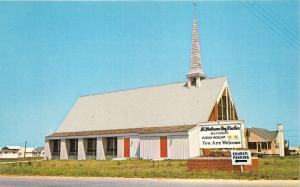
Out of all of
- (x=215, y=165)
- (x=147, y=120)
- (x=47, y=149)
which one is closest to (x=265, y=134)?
(x=147, y=120)

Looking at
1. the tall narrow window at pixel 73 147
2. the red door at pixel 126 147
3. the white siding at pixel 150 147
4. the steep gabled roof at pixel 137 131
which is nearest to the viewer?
the steep gabled roof at pixel 137 131

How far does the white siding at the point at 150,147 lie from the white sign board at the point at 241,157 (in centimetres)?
1867

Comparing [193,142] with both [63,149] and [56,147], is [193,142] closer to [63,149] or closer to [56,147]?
[63,149]

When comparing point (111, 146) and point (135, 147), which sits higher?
point (111, 146)

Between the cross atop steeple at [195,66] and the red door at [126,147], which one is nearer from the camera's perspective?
the red door at [126,147]

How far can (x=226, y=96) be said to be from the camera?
46.2 meters

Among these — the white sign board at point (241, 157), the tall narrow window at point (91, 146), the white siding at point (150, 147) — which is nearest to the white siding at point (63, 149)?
the tall narrow window at point (91, 146)

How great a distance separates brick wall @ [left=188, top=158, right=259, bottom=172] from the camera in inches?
937

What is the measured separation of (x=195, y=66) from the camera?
48094 millimetres

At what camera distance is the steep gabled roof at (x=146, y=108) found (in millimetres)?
43438

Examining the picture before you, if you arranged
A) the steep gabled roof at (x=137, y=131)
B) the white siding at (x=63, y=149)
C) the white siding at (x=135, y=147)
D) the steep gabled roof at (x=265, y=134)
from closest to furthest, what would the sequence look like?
the steep gabled roof at (x=137, y=131)
the white siding at (x=135, y=147)
the white siding at (x=63, y=149)
the steep gabled roof at (x=265, y=134)

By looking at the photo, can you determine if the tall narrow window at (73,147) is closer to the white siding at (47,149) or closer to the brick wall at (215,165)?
the white siding at (47,149)

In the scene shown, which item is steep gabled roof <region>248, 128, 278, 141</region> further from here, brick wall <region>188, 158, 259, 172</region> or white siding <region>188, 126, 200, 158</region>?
brick wall <region>188, 158, 259, 172</region>

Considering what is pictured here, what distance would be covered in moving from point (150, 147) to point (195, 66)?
12293mm
